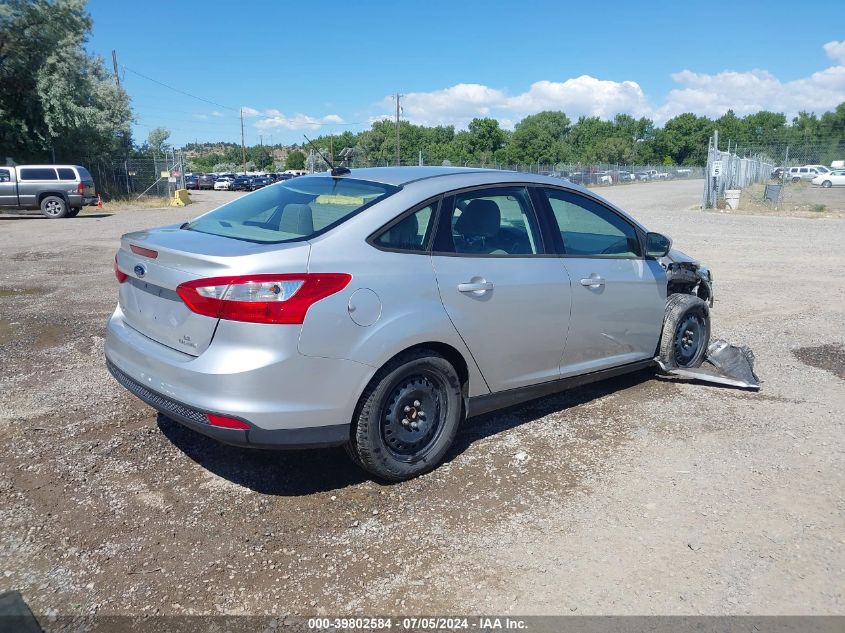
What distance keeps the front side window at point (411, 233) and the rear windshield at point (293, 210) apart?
21cm

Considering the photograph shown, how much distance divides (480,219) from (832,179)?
52.1 m

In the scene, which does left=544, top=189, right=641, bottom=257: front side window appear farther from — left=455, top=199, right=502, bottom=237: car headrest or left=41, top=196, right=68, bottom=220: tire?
left=41, top=196, right=68, bottom=220: tire

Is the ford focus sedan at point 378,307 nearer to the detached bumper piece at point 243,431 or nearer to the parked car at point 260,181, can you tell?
the detached bumper piece at point 243,431

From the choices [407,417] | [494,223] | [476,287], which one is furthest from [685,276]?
[407,417]

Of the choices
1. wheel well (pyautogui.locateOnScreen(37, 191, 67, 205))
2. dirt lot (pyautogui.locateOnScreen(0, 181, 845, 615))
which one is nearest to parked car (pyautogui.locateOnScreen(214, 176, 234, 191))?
wheel well (pyautogui.locateOnScreen(37, 191, 67, 205))

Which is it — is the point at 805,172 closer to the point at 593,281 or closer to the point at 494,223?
the point at 593,281

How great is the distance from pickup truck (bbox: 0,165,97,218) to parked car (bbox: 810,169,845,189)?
46.9m

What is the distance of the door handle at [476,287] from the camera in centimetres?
385

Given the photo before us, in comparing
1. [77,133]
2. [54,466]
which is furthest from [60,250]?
[77,133]

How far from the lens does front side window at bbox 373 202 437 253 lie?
12.0 feet

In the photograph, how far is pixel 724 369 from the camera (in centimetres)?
572

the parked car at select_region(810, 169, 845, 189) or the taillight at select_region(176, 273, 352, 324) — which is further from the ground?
the parked car at select_region(810, 169, 845, 189)

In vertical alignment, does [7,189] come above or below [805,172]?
below

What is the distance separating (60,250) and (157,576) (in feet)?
41.5
